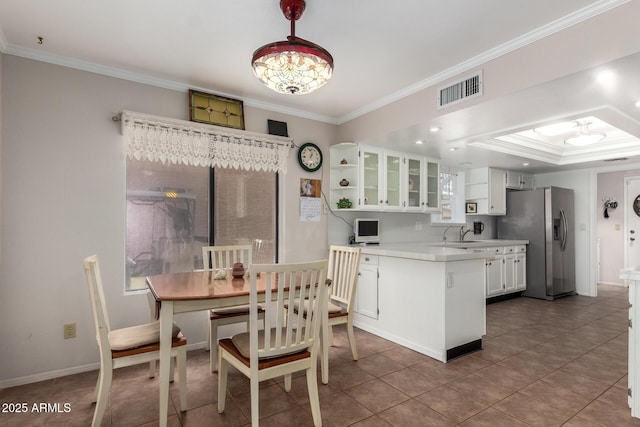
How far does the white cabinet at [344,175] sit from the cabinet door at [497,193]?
8.89 ft

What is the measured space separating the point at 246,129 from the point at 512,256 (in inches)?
173

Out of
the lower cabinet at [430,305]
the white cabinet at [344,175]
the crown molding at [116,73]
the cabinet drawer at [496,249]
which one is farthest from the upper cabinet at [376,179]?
the cabinet drawer at [496,249]

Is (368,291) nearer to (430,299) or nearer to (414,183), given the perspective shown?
(430,299)

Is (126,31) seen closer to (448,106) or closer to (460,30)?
(460,30)

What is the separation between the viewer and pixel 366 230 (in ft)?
13.6

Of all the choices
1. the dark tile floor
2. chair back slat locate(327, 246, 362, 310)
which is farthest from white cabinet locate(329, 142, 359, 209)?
the dark tile floor

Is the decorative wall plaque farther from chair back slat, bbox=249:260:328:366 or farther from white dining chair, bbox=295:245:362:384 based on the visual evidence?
chair back slat, bbox=249:260:328:366

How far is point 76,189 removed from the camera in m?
2.68

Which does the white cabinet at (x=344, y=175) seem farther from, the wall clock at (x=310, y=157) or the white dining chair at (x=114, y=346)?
the white dining chair at (x=114, y=346)

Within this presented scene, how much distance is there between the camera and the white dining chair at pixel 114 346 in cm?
185

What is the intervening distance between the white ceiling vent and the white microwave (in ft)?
5.61

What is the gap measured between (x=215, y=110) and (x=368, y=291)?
2476mm

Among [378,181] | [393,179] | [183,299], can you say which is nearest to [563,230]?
[393,179]

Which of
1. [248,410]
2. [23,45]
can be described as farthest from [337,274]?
[23,45]
